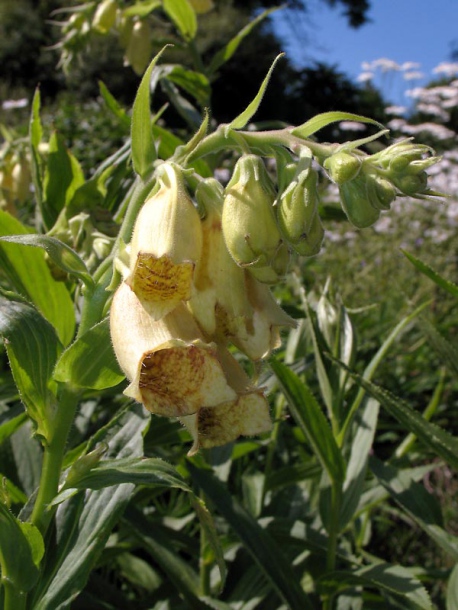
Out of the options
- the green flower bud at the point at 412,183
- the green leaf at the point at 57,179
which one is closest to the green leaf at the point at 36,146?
the green leaf at the point at 57,179

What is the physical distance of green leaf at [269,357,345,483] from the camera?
1164mm

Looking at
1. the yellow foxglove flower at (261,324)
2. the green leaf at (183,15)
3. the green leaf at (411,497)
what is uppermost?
the green leaf at (183,15)

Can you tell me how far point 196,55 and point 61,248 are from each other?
4.58 feet

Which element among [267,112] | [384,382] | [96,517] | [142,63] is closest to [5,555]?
[96,517]

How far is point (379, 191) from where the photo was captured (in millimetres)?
702

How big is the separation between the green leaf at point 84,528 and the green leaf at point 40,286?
177 mm

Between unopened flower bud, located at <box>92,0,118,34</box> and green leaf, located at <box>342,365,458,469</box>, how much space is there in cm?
143

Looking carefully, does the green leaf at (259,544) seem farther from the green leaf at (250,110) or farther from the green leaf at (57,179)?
the green leaf at (250,110)

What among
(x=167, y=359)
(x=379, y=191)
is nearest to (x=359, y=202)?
(x=379, y=191)

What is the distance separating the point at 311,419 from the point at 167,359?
0.51 metres

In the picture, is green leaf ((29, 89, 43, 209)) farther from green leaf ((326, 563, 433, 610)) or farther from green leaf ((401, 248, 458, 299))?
green leaf ((326, 563, 433, 610))

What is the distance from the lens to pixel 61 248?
2.65 feet

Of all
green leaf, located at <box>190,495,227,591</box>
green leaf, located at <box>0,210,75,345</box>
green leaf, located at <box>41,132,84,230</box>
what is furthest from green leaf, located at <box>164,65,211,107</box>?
green leaf, located at <box>190,495,227,591</box>

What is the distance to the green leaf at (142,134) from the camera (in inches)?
30.7
